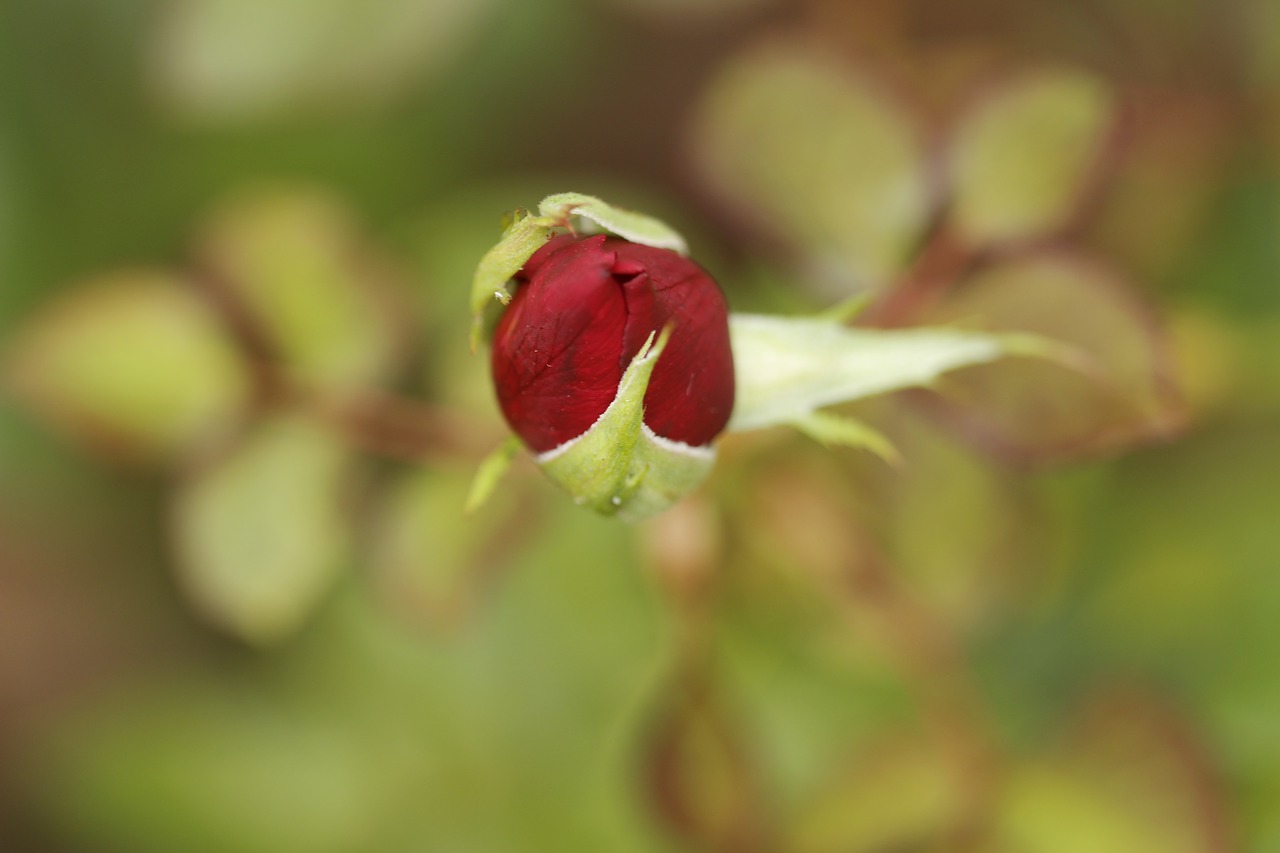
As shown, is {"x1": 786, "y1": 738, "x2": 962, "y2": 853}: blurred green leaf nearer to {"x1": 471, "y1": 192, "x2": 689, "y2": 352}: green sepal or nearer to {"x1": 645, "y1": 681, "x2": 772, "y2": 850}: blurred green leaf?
{"x1": 645, "y1": 681, "x2": 772, "y2": 850}: blurred green leaf

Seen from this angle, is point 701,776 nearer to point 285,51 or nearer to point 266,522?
point 266,522

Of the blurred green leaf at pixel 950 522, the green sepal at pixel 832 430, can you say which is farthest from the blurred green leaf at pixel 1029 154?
the green sepal at pixel 832 430

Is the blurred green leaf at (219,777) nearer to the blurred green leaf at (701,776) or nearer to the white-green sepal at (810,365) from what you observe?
the blurred green leaf at (701,776)

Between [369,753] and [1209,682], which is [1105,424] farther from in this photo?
[369,753]

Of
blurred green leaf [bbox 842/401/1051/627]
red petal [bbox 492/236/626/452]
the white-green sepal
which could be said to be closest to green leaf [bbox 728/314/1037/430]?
the white-green sepal

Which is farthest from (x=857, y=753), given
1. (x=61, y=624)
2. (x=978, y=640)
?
(x=61, y=624)

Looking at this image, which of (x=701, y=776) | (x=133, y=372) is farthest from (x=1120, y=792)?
(x=133, y=372)
